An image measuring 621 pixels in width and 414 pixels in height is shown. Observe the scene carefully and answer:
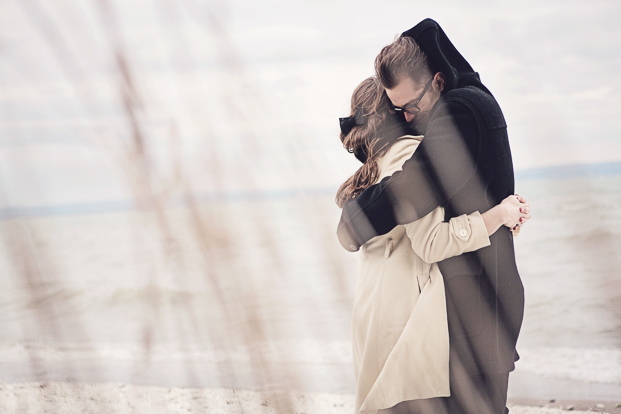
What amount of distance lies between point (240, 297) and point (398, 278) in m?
0.66

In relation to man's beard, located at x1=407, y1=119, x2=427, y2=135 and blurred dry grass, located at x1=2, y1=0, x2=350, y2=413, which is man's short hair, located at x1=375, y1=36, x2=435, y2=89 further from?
blurred dry grass, located at x1=2, y1=0, x2=350, y2=413

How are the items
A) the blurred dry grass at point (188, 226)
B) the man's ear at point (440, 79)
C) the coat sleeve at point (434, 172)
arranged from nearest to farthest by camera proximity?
the blurred dry grass at point (188, 226), the coat sleeve at point (434, 172), the man's ear at point (440, 79)

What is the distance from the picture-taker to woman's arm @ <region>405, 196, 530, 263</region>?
1104 millimetres

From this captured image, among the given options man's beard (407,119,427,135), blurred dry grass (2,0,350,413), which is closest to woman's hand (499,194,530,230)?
man's beard (407,119,427,135)

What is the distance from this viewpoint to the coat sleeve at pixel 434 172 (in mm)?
1093

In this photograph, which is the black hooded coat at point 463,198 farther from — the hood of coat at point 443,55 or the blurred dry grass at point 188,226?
the blurred dry grass at point 188,226

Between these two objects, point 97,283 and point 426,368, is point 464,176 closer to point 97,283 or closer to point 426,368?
point 426,368

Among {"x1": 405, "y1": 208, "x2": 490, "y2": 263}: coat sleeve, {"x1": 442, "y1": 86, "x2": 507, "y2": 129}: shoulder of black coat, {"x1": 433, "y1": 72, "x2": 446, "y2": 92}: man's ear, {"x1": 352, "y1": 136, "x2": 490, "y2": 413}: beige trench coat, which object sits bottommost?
{"x1": 352, "y1": 136, "x2": 490, "y2": 413}: beige trench coat

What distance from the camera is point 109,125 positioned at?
20.5 inches

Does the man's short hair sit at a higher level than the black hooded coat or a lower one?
higher

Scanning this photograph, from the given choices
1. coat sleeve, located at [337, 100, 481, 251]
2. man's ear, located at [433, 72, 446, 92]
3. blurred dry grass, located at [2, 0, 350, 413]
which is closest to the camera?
blurred dry grass, located at [2, 0, 350, 413]

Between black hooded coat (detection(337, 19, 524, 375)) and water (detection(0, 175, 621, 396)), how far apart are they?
136mm

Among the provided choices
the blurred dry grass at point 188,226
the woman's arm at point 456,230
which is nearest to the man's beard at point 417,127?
the woman's arm at point 456,230

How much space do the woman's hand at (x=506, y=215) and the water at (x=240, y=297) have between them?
9 centimetres
